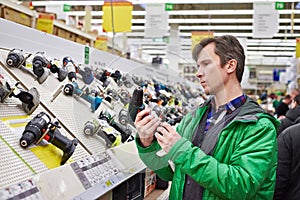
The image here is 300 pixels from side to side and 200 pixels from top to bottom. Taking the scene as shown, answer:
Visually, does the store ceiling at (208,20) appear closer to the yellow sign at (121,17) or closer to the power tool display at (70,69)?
the yellow sign at (121,17)

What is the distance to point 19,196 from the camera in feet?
3.37

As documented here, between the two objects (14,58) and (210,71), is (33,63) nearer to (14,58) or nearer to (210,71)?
(14,58)

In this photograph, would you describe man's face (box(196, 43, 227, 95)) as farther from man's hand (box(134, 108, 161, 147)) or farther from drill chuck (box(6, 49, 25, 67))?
drill chuck (box(6, 49, 25, 67))

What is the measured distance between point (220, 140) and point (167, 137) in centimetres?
18

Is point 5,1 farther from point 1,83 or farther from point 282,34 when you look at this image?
point 282,34

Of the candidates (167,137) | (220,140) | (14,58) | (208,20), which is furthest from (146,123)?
(208,20)

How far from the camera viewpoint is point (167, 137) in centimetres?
120

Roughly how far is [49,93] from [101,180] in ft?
2.60

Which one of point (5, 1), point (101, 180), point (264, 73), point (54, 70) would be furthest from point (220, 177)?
point (264, 73)

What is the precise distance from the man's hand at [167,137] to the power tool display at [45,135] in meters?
0.49

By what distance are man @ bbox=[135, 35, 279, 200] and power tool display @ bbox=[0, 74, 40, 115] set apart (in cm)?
62

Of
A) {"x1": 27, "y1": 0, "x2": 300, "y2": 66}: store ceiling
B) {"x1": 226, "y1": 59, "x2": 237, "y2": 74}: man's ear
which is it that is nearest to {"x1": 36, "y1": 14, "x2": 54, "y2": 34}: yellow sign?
{"x1": 226, "y1": 59, "x2": 237, "y2": 74}: man's ear

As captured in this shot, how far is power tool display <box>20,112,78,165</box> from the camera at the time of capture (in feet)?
→ 4.72

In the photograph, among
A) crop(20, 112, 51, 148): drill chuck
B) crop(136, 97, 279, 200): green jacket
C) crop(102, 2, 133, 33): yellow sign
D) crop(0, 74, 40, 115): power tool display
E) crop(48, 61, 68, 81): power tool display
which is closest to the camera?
crop(136, 97, 279, 200): green jacket
